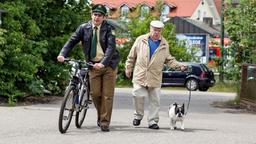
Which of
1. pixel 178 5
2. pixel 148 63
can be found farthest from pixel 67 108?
pixel 178 5

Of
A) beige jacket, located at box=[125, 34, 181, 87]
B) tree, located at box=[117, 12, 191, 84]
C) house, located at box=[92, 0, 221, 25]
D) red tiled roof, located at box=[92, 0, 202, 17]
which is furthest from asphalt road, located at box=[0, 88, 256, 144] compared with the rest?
red tiled roof, located at box=[92, 0, 202, 17]

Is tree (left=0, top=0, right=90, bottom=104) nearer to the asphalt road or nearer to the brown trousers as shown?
the asphalt road

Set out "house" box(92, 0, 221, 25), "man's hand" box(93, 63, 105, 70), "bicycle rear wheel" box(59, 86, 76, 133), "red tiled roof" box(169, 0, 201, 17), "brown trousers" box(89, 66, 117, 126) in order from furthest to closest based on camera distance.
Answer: "red tiled roof" box(169, 0, 201, 17) < "house" box(92, 0, 221, 25) < "brown trousers" box(89, 66, 117, 126) < "man's hand" box(93, 63, 105, 70) < "bicycle rear wheel" box(59, 86, 76, 133)

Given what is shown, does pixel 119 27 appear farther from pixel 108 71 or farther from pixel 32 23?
pixel 108 71

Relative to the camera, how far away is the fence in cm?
1856

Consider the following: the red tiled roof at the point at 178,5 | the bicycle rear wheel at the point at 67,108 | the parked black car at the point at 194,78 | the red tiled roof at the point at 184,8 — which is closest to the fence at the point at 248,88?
the bicycle rear wheel at the point at 67,108

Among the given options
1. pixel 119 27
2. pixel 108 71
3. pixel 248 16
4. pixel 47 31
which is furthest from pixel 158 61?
pixel 119 27

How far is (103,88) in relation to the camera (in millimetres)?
10680

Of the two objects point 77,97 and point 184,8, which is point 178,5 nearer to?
point 184,8

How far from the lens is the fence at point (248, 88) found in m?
18.6

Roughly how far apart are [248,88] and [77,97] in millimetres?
9692

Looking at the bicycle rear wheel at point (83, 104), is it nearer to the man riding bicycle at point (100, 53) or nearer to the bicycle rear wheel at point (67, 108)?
the man riding bicycle at point (100, 53)

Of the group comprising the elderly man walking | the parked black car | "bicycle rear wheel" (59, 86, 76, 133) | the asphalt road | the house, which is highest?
the house

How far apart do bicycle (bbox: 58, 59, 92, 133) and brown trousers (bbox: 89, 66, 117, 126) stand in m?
0.09
